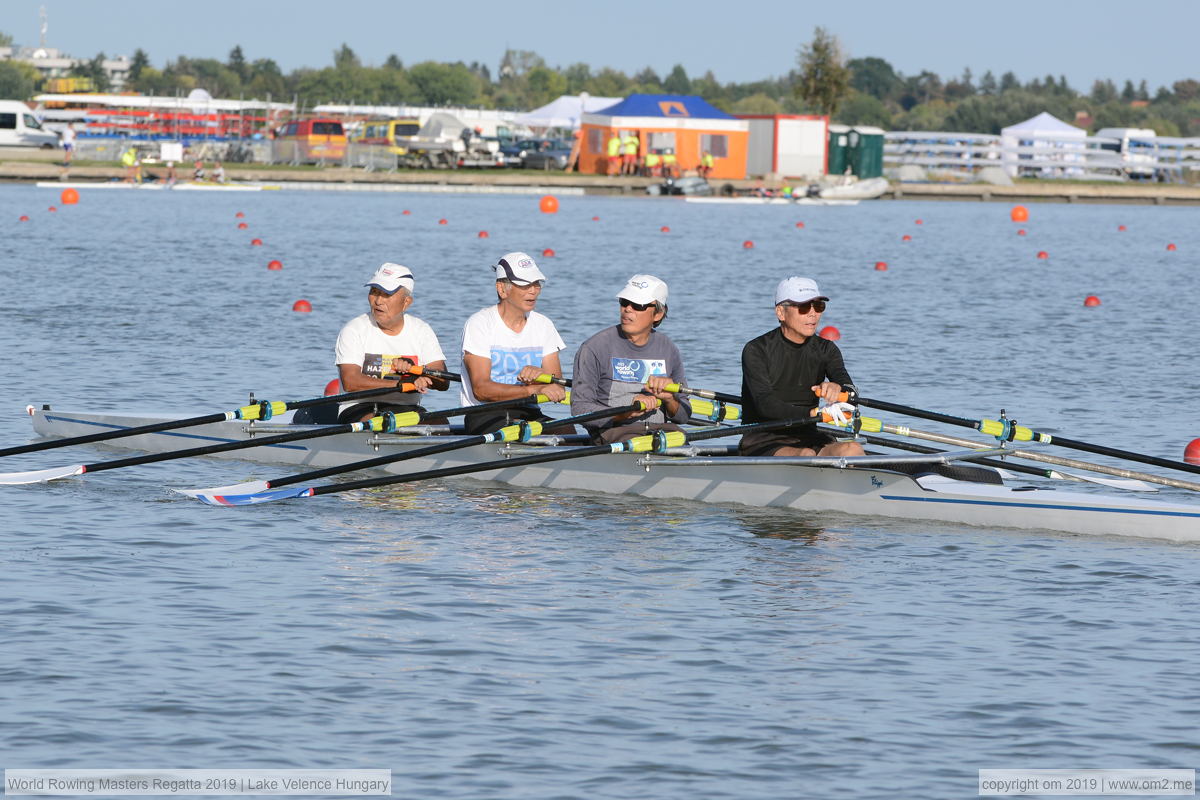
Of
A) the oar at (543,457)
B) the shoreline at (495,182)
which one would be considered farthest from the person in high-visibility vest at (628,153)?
the oar at (543,457)

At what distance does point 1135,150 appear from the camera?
8544 cm

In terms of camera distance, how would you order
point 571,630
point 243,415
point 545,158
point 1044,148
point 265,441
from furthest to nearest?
point 1044,148, point 545,158, point 243,415, point 265,441, point 571,630

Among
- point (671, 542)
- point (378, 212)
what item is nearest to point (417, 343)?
point (671, 542)

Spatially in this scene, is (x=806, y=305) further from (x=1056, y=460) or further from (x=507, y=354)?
(x=507, y=354)

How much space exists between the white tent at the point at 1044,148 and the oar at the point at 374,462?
69.7 m

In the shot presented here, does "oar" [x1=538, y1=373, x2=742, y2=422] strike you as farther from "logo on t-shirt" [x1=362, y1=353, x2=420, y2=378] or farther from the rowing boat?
"logo on t-shirt" [x1=362, y1=353, x2=420, y2=378]

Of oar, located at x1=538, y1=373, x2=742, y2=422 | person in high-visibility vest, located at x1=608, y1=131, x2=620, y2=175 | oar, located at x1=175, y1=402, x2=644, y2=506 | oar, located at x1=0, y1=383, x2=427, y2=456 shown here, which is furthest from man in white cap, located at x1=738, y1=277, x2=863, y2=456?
person in high-visibility vest, located at x1=608, y1=131, x2=620, y2=175

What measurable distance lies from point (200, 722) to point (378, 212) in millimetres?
44795

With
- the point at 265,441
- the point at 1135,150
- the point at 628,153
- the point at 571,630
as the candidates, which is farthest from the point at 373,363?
the point at 1135,150

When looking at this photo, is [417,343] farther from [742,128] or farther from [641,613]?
[742,128]

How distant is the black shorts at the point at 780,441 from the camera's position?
35.9ft

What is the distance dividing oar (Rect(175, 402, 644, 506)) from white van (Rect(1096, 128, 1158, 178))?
73.3 metres

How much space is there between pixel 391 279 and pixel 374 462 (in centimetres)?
144

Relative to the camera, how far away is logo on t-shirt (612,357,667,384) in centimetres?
1116
